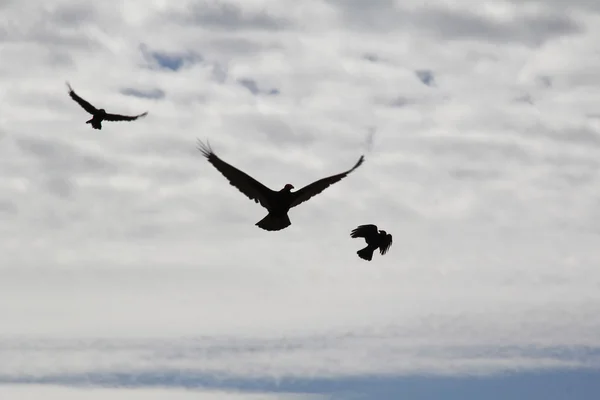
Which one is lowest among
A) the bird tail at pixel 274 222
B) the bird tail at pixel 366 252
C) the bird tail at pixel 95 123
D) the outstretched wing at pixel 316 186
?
the bird tail at pixel 366 252

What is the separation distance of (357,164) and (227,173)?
565 centimetres

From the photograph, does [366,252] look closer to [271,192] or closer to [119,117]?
[271,192]

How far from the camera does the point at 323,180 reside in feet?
165

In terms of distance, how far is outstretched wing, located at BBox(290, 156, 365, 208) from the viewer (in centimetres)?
4984

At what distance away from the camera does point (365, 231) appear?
50.8 m

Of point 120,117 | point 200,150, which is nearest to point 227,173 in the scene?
point 200,150

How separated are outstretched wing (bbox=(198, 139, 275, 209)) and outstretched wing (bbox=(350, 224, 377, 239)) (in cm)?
431

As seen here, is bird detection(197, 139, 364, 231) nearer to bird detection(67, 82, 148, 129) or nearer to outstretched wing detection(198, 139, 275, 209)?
outstretched wing detection(198, 139, 275, 209)

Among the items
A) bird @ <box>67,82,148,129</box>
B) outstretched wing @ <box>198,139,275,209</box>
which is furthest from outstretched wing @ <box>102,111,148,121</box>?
outstretched wing @ <box>198,139,275,209</box>

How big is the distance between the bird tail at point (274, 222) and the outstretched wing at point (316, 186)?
1.28 m

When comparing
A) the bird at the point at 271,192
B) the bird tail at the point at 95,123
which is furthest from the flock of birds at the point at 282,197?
the bird tail at the point at 95,123

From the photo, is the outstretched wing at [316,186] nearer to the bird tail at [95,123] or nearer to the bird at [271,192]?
the bird at [271,192]

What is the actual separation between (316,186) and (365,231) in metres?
2.89

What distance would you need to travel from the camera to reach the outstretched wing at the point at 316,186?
49.8m
